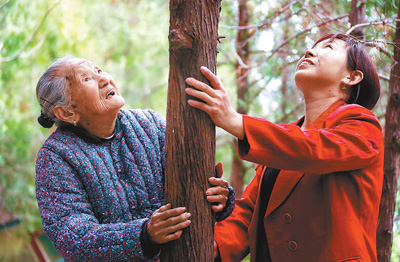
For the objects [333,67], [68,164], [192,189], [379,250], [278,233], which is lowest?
[379,250]

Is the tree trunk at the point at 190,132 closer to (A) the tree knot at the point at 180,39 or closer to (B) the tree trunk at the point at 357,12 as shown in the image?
(A) the tree knot at the point at 180,39

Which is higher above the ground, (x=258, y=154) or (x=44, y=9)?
(x=44, y=9)

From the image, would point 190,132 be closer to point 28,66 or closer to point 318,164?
point 318,164

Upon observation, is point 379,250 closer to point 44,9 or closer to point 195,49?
point 195,49

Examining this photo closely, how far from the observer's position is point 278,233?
166cm

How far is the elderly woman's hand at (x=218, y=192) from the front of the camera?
149 centimetres

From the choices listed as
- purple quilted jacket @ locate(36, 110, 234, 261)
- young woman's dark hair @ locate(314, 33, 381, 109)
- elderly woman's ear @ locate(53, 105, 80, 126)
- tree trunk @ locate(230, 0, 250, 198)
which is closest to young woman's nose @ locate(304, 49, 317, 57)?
young woman's dark hair @ locate(314, 33, 381, 109)

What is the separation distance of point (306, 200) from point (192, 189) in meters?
0.49

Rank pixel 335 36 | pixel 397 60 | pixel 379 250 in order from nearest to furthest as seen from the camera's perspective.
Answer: pixel 335 36 < pixel 397 60 < pixel 379 250

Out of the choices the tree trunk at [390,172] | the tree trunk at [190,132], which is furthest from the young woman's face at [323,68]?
the tree trunk at [390,172]

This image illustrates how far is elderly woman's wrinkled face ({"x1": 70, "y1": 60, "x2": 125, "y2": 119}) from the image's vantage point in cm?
166

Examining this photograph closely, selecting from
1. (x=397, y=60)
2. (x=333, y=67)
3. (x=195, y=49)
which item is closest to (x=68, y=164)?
(x=195, y=49)

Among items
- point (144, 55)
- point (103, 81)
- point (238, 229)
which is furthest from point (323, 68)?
point (144, 55)

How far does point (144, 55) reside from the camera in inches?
339
